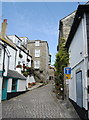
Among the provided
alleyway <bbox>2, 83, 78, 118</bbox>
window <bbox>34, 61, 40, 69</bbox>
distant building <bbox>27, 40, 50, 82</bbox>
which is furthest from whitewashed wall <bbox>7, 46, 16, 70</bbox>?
distant building <bbox>27, 40, 50, 82</bbox>

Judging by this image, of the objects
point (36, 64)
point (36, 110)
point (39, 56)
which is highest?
point (39, 56)

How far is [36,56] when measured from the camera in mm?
31438

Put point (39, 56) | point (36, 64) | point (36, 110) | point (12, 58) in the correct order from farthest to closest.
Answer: point (39, 56)
point (36, 64)
point (12, 58)
point (36, 110)

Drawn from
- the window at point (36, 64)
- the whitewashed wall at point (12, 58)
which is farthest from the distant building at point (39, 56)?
the whitewashed wall at point (12, 58)

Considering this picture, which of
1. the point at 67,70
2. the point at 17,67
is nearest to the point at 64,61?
the point at 67,70

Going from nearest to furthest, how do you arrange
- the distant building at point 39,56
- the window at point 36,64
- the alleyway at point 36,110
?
the alleyway at point 36,110
the distant building at point 39,56
the window at point 36,64

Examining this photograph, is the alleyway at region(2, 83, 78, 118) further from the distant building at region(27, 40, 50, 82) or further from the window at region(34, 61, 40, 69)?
the window at region(34, 61, 40, 69)

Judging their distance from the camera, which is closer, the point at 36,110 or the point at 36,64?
the point at 36,110

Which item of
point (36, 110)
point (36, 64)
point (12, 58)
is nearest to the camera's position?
point (36, 110)

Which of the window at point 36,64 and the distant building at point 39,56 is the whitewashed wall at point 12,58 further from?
the distant building at point 39,56

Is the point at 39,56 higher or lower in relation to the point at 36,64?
higher

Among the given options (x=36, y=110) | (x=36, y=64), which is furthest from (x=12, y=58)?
(x=36, y=64)

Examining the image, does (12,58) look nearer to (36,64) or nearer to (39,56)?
(36,64)

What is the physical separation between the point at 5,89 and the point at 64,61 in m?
6.38
